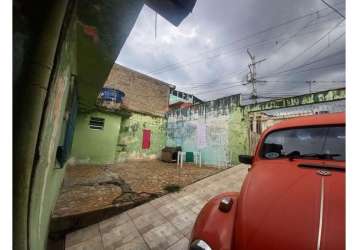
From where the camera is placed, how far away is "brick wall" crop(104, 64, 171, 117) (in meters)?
12.3

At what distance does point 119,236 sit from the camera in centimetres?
257

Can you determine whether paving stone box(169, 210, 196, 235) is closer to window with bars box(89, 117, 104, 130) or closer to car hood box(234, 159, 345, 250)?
car hood box(234, 159, 345, 250)

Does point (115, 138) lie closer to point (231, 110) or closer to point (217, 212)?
point (231, 110)

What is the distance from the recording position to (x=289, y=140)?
2.08 meters

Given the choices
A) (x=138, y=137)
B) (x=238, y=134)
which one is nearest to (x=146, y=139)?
(x=138, y=137)

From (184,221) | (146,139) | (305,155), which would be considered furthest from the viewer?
(146,139)

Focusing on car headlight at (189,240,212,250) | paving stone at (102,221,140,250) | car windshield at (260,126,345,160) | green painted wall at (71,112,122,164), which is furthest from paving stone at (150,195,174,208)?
green painted wall at (71,112,122,164)

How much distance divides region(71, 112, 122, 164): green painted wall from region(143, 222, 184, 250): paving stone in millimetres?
6341

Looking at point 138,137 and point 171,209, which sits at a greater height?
point 138,137

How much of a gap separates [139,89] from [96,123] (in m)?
6.13

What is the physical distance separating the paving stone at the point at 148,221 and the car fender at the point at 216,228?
4.81ft

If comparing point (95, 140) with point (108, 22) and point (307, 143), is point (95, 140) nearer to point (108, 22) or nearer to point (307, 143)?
point (108, 22)

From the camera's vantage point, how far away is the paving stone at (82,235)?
8.26 feet

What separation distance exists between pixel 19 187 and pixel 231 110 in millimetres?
7777
